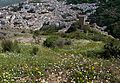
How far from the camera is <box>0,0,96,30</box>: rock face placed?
234 ft

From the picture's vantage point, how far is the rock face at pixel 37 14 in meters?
71.3

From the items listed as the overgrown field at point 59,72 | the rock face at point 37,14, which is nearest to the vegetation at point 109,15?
the rock face at point 37,14

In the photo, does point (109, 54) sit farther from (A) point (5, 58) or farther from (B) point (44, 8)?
(B) point (44, 8)

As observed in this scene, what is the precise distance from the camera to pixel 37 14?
84062 mm

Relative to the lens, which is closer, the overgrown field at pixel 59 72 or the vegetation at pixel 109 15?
the overgrown field at pixel 59 72

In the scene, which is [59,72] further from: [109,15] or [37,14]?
[37,14]

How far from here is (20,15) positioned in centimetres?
8194

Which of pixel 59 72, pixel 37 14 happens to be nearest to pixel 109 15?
pixel 37 14

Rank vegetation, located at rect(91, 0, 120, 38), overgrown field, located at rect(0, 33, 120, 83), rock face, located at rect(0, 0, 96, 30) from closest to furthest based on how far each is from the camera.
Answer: overgrown field, located at rect(0, 33, 120, 83)
vegetation, located at rect(91, 0, 120, 38)
rock face, located at rect(0, 0, 96, 30)

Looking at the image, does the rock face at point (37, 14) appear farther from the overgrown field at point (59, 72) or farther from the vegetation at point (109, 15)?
the overgrown field at point (59, 72)

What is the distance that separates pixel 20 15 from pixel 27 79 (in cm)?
7310

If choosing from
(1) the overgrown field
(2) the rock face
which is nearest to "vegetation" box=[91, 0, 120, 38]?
(2) the rock face

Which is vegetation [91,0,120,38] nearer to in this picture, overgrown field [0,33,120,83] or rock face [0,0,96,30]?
rock face [0,0,96,30]

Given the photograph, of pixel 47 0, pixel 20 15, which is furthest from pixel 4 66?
pixel 47 0
